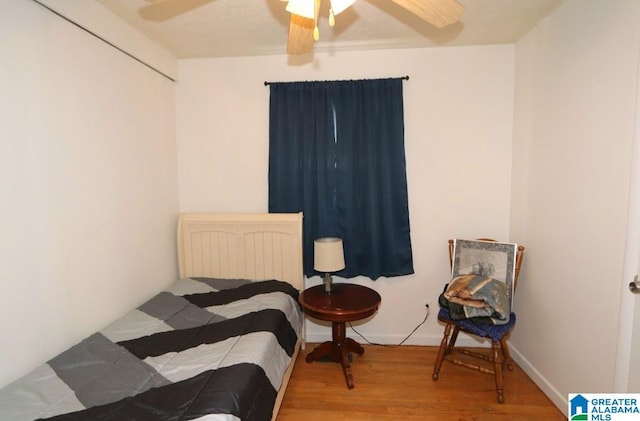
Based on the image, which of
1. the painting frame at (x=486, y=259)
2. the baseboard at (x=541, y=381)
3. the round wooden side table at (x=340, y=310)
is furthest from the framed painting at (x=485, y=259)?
the round wooden side table at (x=340, y=310)

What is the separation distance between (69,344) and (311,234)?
5.75 feet

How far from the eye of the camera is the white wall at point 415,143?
9.11 ft

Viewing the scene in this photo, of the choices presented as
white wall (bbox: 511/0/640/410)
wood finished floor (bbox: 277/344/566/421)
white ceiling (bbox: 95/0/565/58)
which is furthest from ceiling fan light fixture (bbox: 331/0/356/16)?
wood finished floor (bbox: 277/344/566/421)

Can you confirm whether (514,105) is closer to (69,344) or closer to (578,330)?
(578,330)

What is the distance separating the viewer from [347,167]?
2.85 m

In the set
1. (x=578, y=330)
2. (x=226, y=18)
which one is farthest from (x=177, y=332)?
(x=578, y=330)

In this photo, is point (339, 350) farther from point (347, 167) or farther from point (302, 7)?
point (302, 7)

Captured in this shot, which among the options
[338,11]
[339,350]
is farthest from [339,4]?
[339,350]

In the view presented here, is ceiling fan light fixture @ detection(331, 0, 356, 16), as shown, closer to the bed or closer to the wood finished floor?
the bed

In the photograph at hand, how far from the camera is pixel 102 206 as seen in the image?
2121 millimetres

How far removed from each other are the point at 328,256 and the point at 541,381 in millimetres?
1677

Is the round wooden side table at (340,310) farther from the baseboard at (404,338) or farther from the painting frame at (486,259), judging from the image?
the painting frame at (486,259)

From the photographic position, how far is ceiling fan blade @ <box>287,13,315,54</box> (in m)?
1.51

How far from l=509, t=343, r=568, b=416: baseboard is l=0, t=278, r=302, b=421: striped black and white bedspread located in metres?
1.70
